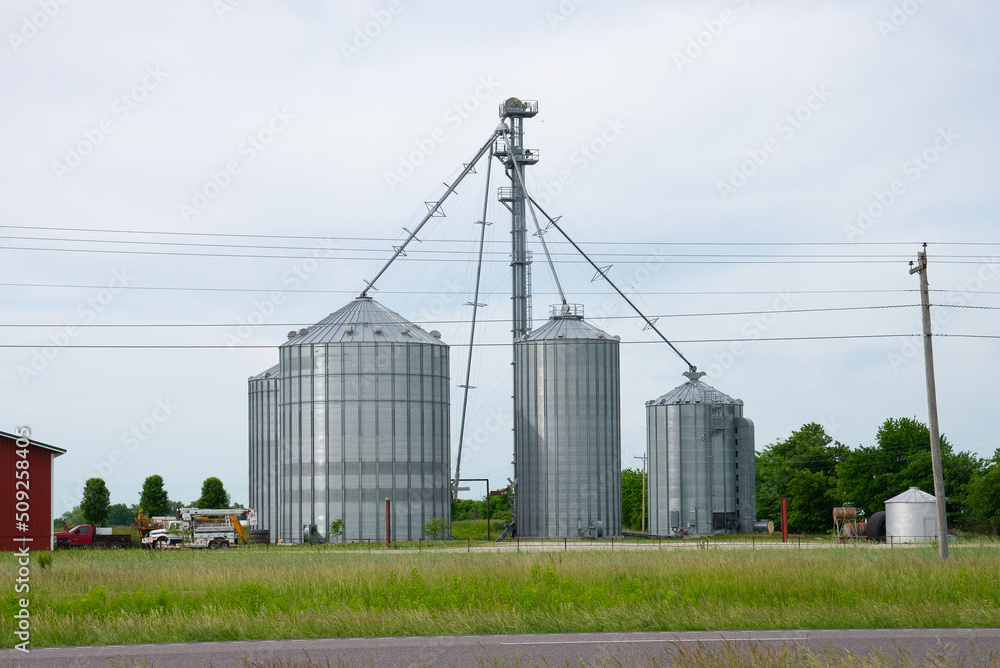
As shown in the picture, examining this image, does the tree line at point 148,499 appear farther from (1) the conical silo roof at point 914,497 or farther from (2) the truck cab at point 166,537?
(1) the conical silo roof at point 914,497

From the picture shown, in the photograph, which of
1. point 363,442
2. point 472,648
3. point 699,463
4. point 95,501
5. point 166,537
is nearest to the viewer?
point 472,648

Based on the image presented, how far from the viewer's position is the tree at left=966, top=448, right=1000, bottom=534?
218ft

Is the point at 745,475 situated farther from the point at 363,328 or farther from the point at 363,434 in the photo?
the point at 363,328

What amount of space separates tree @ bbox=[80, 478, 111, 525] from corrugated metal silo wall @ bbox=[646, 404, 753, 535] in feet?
149

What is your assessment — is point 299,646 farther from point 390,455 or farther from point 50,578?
point 390,455

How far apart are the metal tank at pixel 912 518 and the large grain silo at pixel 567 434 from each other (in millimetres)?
15515

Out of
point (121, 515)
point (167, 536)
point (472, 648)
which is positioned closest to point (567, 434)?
point (167, 536)

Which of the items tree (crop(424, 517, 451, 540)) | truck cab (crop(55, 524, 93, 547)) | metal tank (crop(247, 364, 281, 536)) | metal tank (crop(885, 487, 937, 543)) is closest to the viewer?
truck cab (crop(55, 524, 93, 547))

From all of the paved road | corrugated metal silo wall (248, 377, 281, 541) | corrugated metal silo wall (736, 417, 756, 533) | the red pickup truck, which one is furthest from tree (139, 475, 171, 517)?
the paved road

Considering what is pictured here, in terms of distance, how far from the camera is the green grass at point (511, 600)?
1669 centimetres

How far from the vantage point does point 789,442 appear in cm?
10594

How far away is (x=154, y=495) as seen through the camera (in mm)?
93375

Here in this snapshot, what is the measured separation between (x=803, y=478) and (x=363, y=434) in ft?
144

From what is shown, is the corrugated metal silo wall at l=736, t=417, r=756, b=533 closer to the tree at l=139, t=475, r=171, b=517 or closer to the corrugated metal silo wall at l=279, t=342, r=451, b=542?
the corrugated metal silo wall at l=279, t=342, r=451, b=542
